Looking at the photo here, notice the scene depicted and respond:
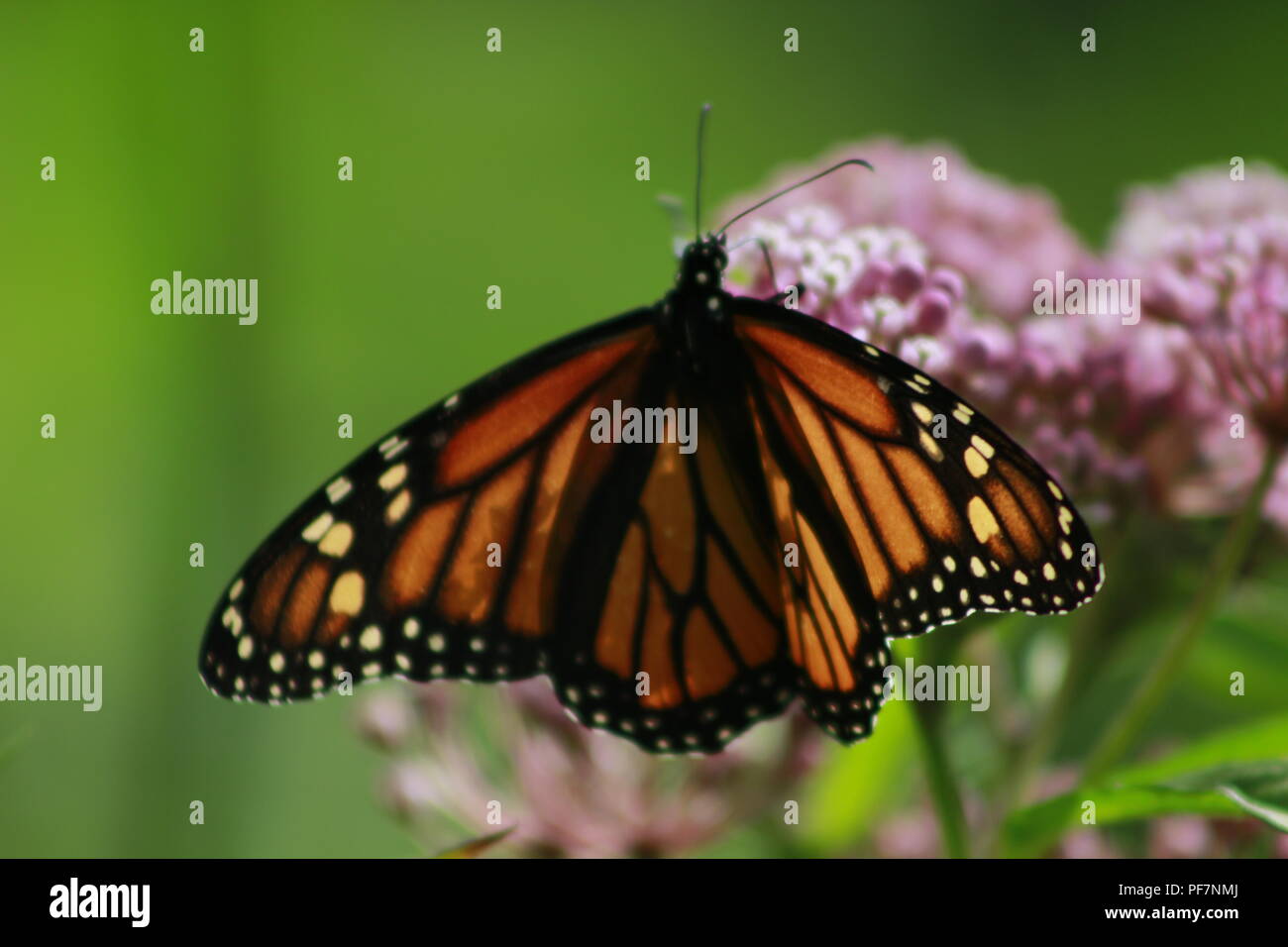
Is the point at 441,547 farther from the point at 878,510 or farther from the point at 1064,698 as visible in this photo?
the point at 1064,698

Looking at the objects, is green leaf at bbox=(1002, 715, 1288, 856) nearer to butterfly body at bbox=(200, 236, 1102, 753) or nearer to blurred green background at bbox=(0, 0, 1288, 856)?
butterfly body at bbox=(200, 236, 1102, 753)

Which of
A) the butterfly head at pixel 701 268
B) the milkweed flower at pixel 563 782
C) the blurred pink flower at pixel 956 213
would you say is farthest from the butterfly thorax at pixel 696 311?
the milkweed flower at pixel 563 782

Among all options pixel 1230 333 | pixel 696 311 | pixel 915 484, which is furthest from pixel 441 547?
pixel 1230 333

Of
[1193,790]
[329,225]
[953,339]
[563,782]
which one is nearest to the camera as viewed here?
[1193,790]

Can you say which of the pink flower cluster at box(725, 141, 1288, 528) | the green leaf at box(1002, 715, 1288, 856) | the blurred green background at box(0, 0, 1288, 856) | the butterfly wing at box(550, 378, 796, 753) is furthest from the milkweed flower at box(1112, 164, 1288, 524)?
the butterfly wing at box(550, 378, 796, 753)

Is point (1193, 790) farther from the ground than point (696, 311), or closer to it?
closer to it

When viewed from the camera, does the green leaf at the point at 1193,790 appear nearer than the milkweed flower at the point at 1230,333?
Yes

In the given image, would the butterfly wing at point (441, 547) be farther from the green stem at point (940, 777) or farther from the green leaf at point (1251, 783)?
the green leaf at point (1251, 783)
